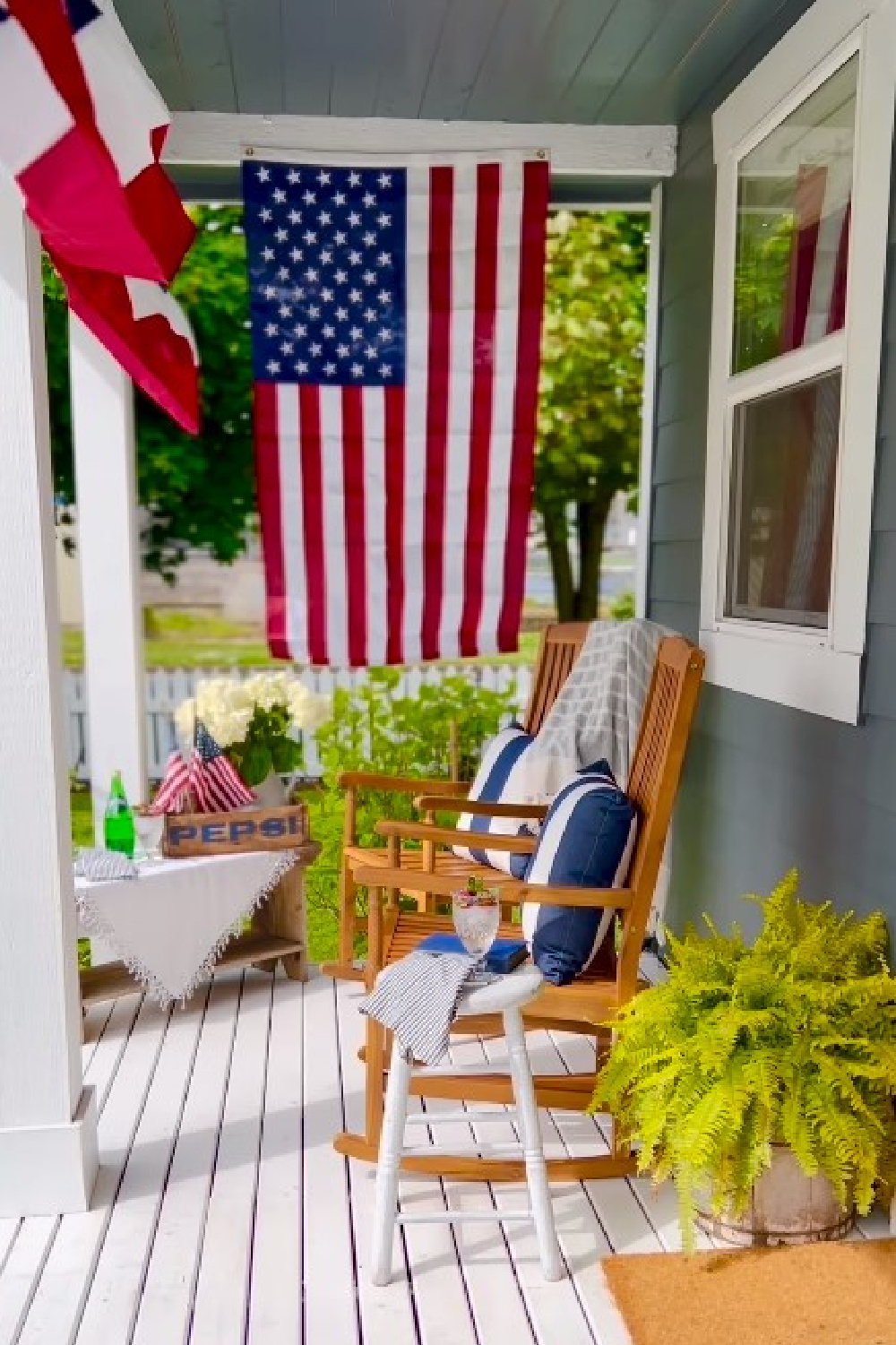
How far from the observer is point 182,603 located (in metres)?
14.2

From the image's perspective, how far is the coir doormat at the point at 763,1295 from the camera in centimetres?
203

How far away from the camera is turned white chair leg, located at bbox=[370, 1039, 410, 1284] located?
221cm

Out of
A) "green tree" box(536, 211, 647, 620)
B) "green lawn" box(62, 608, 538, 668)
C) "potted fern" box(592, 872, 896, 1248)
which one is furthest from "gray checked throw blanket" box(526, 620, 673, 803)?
"green lawn" box(62, 608, 538, 668)

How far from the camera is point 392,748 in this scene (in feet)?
15.5

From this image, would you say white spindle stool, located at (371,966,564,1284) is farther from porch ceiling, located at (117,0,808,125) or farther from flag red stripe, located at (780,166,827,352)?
porch ceiling, located at (117,0,808,125)

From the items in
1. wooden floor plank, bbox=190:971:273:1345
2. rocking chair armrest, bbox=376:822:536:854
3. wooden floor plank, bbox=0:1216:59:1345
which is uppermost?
rocking chair armrest, bbox=376:822:536:854

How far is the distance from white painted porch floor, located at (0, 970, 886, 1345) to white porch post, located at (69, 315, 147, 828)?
3.78 feet

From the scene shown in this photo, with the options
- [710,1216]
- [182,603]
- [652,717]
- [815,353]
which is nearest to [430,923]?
[652,717]

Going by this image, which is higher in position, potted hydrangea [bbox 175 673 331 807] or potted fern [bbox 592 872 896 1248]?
potted hydrangea [bbox 175 673 331 807]

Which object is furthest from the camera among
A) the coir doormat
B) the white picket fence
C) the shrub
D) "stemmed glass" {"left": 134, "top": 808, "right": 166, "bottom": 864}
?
the white picket fence

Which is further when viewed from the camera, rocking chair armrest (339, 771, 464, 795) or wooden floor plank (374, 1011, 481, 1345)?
rocking chair armrest (339, 771, 464, 795)

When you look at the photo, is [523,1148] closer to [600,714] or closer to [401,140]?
[600,714]

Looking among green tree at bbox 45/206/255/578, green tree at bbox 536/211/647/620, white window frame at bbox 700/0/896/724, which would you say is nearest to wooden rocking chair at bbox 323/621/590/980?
white window frame at bbox 700/0/896/724

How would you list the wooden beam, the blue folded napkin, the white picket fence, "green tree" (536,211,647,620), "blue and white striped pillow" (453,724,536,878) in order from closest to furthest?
the blue folded napkin → "blue and white striped pillow" (453,724,536,878) → the wooden beam → the white picket fence → "green tree" (536,211,647,620)
